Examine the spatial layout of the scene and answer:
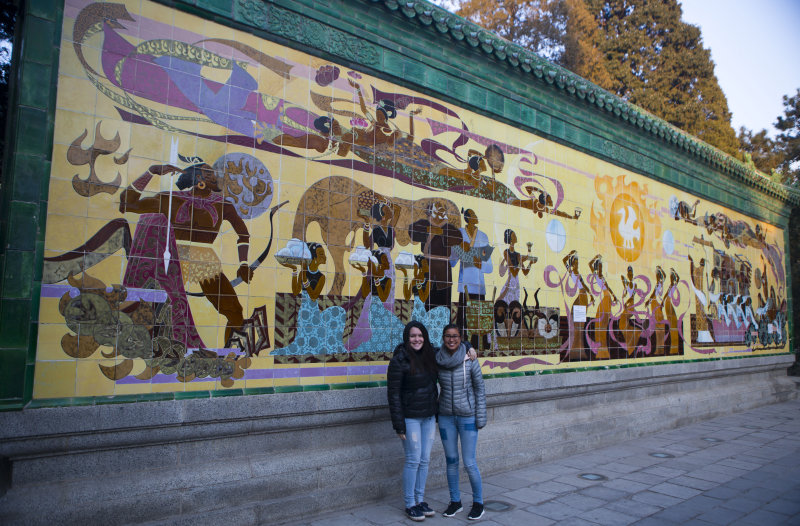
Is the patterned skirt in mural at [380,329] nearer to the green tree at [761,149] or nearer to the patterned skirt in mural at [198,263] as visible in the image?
the patterned skirt in mural at [198,263]

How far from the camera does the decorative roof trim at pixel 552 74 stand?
6.24 metres

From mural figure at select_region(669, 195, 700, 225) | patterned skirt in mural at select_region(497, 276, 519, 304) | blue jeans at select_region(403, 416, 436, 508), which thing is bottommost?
blue jeans at select_region(403, 416, 436, 508)

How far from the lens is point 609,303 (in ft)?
28.7

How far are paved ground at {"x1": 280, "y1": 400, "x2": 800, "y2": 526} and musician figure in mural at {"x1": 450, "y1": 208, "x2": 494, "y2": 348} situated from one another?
1839 mm

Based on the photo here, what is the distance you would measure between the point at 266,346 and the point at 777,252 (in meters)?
14.8

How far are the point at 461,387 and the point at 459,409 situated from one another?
20 centimetres

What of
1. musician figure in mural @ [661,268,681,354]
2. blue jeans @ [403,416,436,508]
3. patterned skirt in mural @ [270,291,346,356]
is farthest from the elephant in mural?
musician figure in mural @ [661,268,681,354]

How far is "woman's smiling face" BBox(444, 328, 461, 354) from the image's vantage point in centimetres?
495

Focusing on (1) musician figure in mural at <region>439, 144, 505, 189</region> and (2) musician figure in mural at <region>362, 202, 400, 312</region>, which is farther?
(1) musician figure in mural at <region>439, 144, 505, 189</region>

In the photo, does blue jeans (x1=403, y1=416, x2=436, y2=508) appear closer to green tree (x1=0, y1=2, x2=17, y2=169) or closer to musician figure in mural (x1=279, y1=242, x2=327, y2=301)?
musician figure in mural (x1=279, y1=242, x2=327, y2=301)

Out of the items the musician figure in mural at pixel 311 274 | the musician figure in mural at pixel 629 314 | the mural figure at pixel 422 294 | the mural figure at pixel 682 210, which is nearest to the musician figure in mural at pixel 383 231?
the mural figure at pixel 422 294

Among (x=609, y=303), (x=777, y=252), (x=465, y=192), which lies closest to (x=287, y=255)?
(x=465, y=192)

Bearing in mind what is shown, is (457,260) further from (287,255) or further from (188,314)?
(188,314)

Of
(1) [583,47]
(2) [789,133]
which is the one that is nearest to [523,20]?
(1) [583,47]
